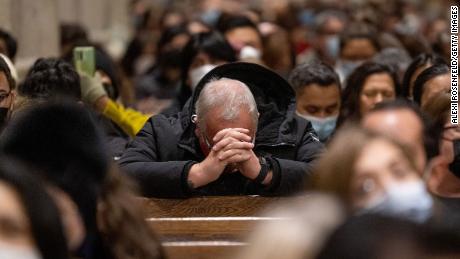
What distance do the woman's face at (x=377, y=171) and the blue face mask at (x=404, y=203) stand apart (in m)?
0.02

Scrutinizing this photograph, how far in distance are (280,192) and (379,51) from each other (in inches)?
243

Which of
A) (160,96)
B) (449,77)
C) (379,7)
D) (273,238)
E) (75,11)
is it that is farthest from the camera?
(379,7)

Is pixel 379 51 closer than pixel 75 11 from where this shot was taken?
Yes

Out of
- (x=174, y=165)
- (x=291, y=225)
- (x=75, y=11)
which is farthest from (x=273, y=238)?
(x=75, y=11)

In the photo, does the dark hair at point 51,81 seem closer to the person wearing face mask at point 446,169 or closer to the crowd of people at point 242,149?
the crowd of people at point 242,149

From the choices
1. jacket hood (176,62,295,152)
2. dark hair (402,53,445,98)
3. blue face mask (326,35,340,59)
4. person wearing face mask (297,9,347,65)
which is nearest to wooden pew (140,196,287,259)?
jacket hood (176,62,295,152)

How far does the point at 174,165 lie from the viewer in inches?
304

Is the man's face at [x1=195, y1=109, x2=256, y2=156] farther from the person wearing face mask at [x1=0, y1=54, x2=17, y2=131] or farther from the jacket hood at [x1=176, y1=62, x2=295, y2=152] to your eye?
the person wearing face mask at [x1=0, y1=54, x2=17, y2=131]

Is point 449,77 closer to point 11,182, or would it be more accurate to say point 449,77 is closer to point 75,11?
point 11,182

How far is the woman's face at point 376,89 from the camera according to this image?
9.96 metres

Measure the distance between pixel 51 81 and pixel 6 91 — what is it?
32 cm

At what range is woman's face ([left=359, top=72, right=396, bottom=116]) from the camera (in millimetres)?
9961

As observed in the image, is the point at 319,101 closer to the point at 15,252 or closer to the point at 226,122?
the point at 226,122

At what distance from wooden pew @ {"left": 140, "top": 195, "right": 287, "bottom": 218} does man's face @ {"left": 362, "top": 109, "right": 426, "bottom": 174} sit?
1.43 metres
